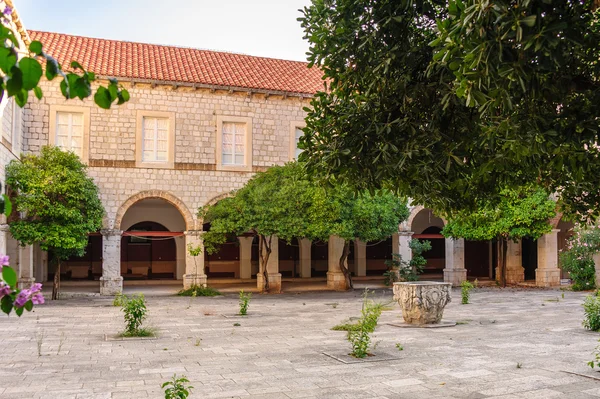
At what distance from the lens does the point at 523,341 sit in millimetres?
11000

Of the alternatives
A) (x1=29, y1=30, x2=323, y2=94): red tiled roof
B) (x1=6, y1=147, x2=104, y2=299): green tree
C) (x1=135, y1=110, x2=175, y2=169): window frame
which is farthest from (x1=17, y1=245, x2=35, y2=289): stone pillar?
(x1=29, y1=30, x2=323, y2=94): red tiled roof

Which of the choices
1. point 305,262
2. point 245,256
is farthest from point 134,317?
point 305,262

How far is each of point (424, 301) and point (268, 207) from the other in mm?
8280

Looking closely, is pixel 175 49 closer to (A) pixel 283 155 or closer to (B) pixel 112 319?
(A) pixel 283 155

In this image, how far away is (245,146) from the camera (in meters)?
23.1

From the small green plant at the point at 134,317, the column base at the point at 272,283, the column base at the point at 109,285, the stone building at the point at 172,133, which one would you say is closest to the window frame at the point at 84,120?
the stone building at the point at 172,133

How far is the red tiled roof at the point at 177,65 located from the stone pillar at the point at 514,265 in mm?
12140

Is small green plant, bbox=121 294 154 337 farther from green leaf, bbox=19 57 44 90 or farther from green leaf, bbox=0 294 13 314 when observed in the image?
green leaf, bbox=19 57 44 90

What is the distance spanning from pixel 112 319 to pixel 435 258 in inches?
870

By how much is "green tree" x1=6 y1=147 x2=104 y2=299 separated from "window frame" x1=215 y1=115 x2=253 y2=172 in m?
5.32

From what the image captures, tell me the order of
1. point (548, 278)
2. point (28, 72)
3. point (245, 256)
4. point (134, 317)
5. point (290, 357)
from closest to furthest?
1. point (28, 72)
2. point (290, 357)
3. point (134, 317)
4. point (548, 278)
5. point (245, 256)

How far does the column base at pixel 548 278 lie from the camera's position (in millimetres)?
25302

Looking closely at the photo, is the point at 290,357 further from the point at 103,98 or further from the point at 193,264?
the point at 193,264

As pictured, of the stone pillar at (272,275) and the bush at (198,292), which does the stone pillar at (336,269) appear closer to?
the stone pillar at (272,275)
